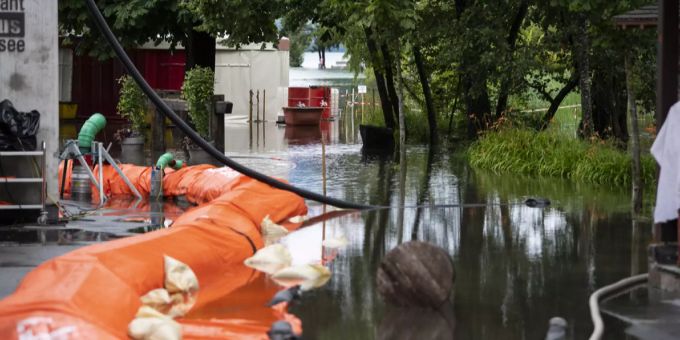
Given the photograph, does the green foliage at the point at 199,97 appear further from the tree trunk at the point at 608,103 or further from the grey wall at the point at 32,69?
the grey wall at the point at 32,69

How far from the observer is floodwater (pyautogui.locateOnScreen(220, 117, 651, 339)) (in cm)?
1022

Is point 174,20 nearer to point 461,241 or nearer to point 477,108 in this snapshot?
point 477,108

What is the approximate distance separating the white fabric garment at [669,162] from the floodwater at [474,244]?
103cm

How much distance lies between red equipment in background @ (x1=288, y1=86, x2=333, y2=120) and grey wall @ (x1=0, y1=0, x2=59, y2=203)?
34.3 meters

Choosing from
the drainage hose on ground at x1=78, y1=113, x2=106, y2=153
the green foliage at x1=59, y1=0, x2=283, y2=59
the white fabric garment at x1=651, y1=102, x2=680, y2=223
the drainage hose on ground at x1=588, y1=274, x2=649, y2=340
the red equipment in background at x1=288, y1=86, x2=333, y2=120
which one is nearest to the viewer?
the drainage hose on ground at x1=588, y1=274, x2=649, y2=340

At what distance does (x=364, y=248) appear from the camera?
1440 cm

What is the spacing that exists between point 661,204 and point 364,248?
3.95 meters

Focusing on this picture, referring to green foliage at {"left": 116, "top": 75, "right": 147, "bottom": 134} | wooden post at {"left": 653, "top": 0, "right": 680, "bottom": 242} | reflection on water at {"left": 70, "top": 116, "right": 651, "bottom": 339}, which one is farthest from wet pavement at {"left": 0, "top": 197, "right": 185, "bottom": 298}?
green foliage at {"left": 116, "top": 75, "right": 147, "bottom": 134}

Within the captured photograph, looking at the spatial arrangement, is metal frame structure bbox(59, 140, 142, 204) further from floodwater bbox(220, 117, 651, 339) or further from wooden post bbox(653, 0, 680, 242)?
wooden post bbox(653, 0, 680, 242)

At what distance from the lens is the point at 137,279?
1076 centimetres

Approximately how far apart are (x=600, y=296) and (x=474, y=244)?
3.85m

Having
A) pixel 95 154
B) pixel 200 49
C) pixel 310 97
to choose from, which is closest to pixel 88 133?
pixel 95 154

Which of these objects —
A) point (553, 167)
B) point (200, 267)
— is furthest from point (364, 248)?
point (553, 167)

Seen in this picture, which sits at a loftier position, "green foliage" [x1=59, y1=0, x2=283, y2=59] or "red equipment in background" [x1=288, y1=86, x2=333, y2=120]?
"green foliage" [x1=59, y1=0, x2=283, y2=59]
